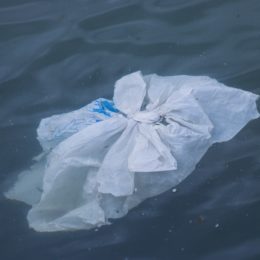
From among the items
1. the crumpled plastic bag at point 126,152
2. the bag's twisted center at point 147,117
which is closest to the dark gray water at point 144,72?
the crumpled plastic bag at point 126,152

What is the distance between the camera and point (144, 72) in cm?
283

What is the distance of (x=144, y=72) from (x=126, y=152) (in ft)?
2.52

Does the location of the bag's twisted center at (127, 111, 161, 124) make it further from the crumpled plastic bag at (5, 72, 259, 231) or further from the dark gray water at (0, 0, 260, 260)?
the dark gray water at (0, 0, 260, 260)

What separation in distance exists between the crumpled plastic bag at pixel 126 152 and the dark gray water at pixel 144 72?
0.10 meters

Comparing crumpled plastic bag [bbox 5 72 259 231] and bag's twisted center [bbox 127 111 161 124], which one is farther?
bag's twisted center [bbox 127 111 161 124]

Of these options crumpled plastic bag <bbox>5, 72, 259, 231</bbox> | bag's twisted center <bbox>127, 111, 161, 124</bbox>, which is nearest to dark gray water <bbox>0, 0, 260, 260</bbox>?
crumpled plastic bag <bbox>5, 72, 259, 231</bbox>

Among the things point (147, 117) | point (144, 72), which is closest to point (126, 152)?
point (147, 117)

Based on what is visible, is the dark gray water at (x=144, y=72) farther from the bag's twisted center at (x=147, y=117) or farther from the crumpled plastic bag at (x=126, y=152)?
the bag's twisted center at (x=147, y=117)

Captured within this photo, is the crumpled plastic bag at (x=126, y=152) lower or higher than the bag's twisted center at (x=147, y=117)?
lower

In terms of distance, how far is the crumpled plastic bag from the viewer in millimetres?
2104

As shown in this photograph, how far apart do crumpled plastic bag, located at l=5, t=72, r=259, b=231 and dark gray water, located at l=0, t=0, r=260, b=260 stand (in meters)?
0.10

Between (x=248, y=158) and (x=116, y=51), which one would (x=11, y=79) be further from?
(x=248, y=158)

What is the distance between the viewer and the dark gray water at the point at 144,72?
2.11 m

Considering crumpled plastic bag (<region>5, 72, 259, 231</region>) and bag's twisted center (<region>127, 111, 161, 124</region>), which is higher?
bag's twisted center (<region>127, 111, 161, 124</region>)
